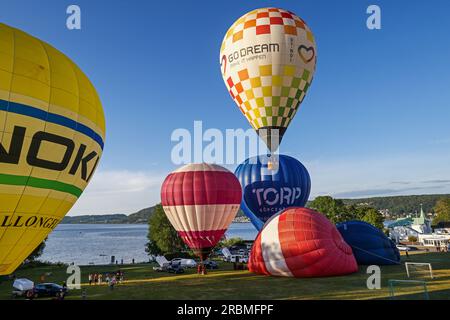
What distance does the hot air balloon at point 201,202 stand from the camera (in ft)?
80.4

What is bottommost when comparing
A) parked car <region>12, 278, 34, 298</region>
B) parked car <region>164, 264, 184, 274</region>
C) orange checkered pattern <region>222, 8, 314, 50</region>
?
parked car <region>164, 264, 184, 274</region>

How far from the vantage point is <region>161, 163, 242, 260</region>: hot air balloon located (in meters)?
24.5

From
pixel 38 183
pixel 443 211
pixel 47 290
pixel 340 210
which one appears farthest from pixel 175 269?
pixel 443 211

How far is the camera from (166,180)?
26.1m

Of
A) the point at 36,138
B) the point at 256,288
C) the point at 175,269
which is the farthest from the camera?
the point at 175,269

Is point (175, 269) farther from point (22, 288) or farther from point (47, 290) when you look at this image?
point (22, 288)

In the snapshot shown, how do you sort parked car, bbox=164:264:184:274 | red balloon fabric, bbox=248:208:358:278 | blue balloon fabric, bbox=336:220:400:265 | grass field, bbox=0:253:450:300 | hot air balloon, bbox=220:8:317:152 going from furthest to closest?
parked car, bbox=164:264:184:274, blue balloon fabric, bbox=336:220:400:265, hot air balloon, bbox=220:8:317:152, red balloon fabric, bbox=248:208:358:278, grass field, bbox=0:253:450:300

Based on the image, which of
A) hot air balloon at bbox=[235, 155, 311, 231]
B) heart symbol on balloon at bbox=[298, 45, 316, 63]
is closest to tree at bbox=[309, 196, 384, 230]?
hot air balloon at bbox=[235, 155, 311, 231]

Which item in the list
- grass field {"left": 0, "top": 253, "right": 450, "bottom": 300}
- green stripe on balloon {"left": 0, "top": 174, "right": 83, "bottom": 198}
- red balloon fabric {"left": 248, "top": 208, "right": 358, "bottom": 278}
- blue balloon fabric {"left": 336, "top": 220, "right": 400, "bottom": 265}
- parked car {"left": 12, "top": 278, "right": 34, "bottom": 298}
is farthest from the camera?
blue balloon fabric {"left": 336, "top": 220, "right": 400, "bottom": 265}

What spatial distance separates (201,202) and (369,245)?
12246 mm

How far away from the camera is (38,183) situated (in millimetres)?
11820

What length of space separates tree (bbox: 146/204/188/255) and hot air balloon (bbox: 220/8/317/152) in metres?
26.8

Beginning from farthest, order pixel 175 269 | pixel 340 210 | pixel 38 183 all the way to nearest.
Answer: pixel 340 210
pixel 175 269
pixel 38 183

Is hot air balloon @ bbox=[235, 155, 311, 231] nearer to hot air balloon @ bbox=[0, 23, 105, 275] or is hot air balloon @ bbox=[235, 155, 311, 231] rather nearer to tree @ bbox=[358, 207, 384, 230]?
hot air balloon @ bbox=[0, 23, 105, 275]
